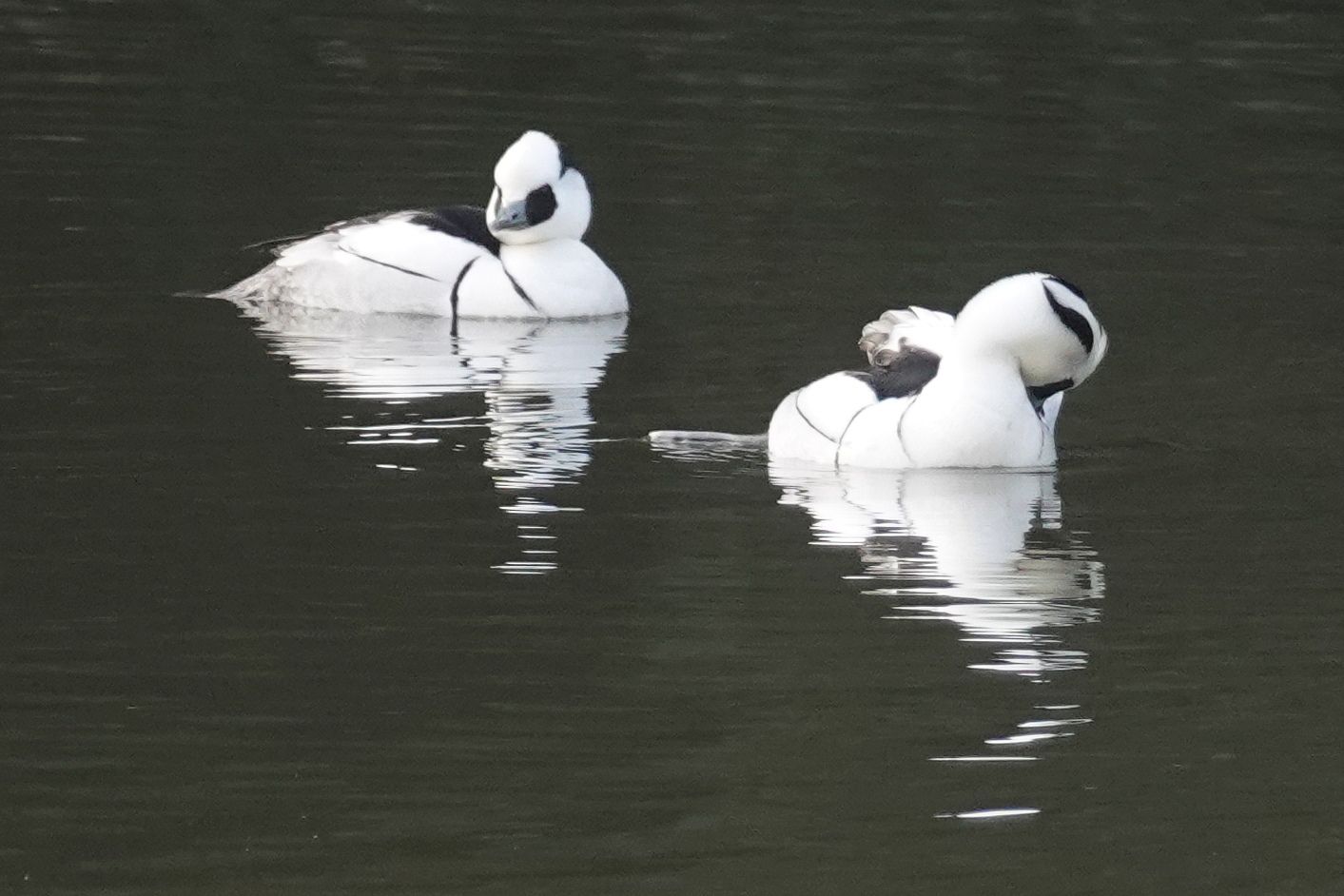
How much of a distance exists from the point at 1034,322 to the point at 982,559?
123cm

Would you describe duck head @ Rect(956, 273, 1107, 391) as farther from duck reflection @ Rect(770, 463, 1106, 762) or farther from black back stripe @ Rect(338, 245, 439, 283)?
black back stripe @ Rect(338, 245, 439, 283)

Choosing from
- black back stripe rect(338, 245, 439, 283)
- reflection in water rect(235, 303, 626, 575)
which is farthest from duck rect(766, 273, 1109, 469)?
black back stripe rect(338, 245, 439, 283)

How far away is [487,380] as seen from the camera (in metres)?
12.6

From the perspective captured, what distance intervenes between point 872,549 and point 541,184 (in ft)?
17.6

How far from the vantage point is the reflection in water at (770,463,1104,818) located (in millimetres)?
8172

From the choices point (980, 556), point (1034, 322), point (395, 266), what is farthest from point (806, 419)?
point (395, 266)

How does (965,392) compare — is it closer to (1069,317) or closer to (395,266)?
(1069,317)

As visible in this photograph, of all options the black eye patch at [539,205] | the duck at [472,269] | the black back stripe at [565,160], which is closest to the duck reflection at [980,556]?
the duck at [472,269]

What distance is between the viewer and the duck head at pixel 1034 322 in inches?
404

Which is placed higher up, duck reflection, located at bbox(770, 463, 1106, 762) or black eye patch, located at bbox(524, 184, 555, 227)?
black eye patch, located at bbox(524, 184, 555, 227)

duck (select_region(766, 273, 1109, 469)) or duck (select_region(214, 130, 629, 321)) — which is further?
duck (select_region(214, 130, 629, 321))

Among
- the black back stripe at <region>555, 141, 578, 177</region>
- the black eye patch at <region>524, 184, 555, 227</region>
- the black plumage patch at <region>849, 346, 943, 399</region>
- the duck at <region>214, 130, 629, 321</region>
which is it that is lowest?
the black plumage patch at <region>849, 346, 943, 399</region>

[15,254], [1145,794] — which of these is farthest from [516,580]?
[15,254]

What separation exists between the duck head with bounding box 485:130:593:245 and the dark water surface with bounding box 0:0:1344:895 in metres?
0.64
